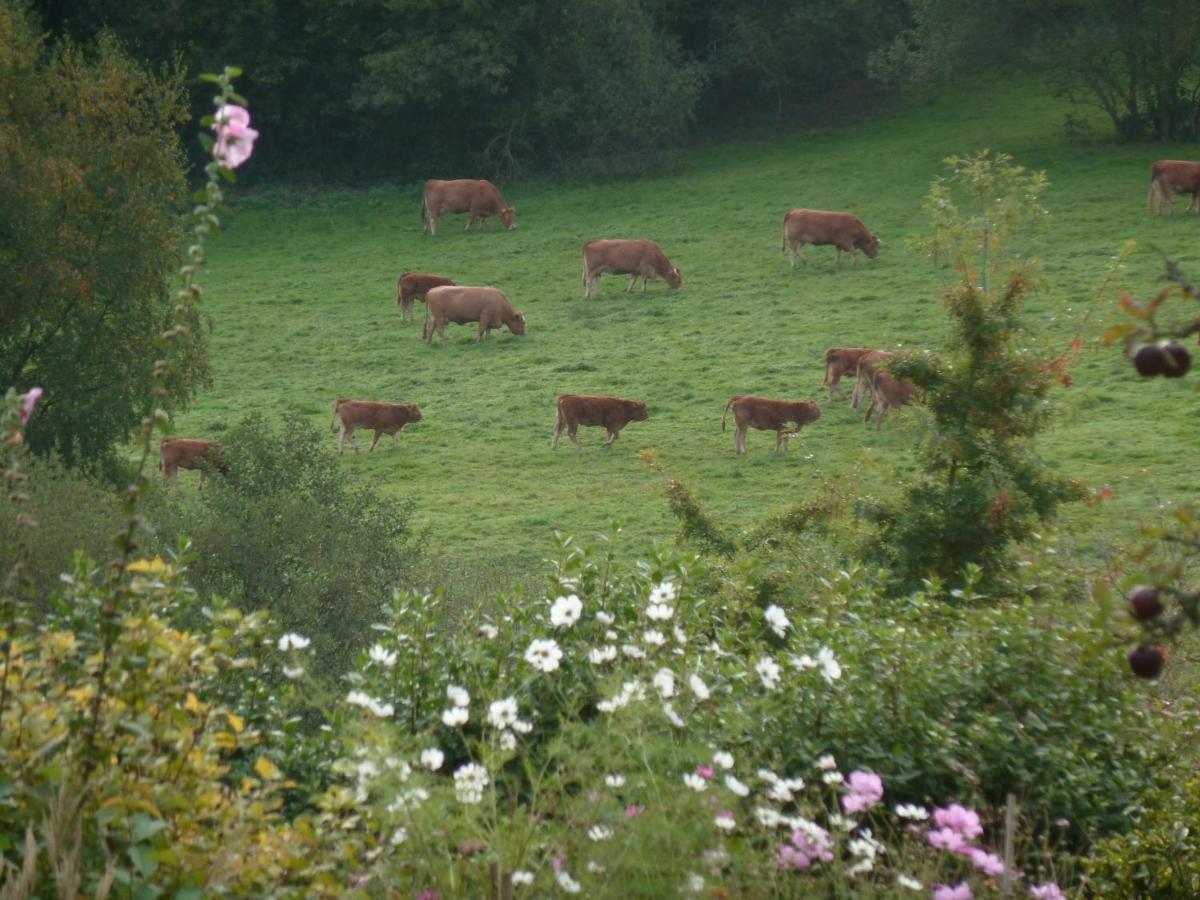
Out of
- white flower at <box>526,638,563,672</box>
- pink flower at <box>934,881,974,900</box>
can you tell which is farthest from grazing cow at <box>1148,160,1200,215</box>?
pink flower at <box>934,881,974,900</box>

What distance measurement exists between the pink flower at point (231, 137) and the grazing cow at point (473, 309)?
24.9 m

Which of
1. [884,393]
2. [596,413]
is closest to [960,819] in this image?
[884,393]

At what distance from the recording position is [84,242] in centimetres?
1947

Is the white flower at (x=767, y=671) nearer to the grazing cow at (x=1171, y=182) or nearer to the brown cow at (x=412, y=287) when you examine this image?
the brown cow at (x=412, y=287)

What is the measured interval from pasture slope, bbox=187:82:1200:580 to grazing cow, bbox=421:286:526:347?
433mm

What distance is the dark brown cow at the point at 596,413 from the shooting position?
75.6 ft

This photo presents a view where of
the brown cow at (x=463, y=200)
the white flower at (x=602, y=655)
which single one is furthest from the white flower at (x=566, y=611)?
the brown cow at (x=463, y=200)

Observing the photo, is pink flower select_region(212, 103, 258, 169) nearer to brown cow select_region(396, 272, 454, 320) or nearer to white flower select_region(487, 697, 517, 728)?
white flower select_region(487, 697, 517, 728)

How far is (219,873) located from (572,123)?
39.6 meters

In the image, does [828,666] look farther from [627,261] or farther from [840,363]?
[627,261]

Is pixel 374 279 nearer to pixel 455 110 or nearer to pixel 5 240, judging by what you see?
pixel 455 110

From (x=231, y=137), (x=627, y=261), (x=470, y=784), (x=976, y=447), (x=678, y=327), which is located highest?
(x=231, y=137)

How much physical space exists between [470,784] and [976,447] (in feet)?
21.9

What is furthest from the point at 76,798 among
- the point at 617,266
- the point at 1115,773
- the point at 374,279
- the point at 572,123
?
the point at 572,123
